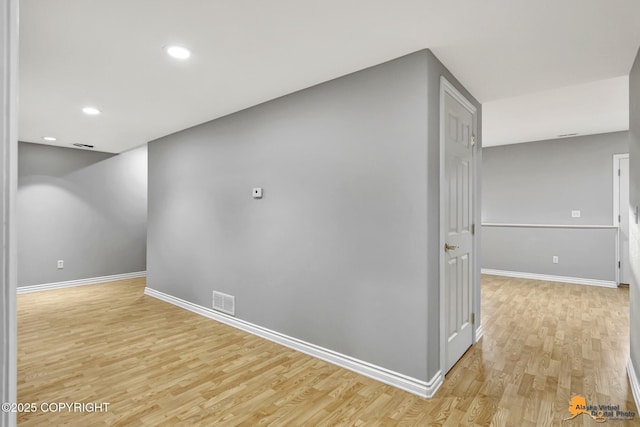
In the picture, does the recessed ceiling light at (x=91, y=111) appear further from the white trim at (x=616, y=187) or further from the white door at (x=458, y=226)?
the white trim at (x=616, y=187)

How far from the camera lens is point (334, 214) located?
9.17 feet

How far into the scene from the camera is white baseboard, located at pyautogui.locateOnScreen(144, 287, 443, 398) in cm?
231

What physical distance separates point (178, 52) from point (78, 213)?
4892mm

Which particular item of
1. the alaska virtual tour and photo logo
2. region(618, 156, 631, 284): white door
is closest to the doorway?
region(618, 156, 631, 284): white door

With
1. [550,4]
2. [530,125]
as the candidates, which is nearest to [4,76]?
[550,4]

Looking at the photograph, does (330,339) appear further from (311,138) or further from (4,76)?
(4,76)

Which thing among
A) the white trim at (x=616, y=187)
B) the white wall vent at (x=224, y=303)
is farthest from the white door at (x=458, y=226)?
the white trim at (x=616, y=187)

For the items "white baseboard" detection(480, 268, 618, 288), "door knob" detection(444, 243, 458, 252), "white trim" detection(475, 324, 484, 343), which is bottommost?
"white trim" detection(475, 324, 484, 343)

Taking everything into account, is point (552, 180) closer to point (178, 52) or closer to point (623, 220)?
point (623, 220)

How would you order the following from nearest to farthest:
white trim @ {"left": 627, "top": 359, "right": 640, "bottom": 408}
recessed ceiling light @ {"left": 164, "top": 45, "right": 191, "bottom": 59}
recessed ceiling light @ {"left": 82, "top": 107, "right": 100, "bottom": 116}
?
white trim @ {"left": 627, "top": 359, "right": 640, "bottom": 408} < recessed ceiling light @ {"left": 164, "top": 45, "right": 191, "bottom": 59} < recessed ceiling light @ {"left": 82, "top": 107, "right": 100, "bottom": 116}

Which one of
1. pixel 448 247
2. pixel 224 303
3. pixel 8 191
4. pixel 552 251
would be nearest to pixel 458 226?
pixel 448 247

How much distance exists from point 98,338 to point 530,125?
239 inches

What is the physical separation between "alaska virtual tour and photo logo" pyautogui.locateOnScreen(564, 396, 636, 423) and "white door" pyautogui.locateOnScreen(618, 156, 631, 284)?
430cm

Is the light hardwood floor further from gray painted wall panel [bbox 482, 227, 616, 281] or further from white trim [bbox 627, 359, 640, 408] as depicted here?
gray painted wall panel [bbox 482, 227, 616, 281]
